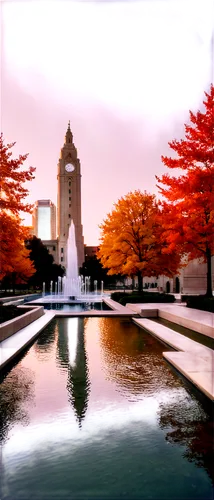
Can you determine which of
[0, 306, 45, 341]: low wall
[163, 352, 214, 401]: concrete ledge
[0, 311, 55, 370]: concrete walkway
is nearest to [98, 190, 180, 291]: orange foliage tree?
[0, 306, 45, 341]: low wall

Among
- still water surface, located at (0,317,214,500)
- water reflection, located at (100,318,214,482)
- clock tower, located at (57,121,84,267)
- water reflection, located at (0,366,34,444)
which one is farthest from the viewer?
clock tower, located at (57,121,84,267)

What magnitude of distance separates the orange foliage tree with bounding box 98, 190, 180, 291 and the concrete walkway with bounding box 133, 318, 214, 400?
1484 cm

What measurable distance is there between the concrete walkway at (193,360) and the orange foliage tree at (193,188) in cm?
812

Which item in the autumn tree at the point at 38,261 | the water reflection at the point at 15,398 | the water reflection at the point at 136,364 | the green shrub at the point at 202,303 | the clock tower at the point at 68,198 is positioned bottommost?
the water reflection at the point at 15,398

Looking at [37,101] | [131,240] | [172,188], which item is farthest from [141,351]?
[131,240]

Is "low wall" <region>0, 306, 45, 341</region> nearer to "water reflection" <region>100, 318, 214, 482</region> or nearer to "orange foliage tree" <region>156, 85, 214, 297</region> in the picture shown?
"water reflection" <region>100, 318, 214, 482</region>

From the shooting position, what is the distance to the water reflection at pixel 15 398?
5984mm

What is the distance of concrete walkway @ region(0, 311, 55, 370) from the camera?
967 cm

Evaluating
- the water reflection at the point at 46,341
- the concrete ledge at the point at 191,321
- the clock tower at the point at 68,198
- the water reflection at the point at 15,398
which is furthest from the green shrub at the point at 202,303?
the clock tower at the point at 68,198

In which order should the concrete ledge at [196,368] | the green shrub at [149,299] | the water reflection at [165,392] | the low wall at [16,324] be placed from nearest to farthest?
the water reflection at [165,392] < the concrete ledge at [196,368] < the low wall at [16,324] < the green shrub at [149,299]

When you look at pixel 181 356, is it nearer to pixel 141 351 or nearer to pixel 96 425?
pixel 141 351

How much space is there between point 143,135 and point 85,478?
4601 millimetres

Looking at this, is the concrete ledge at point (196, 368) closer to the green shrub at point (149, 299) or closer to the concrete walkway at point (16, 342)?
the concrete walkway at point (16, 342)

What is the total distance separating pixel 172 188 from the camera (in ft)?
68.6
